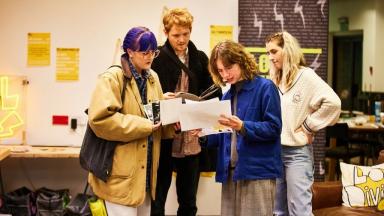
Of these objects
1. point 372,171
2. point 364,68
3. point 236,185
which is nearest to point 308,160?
point 372,171

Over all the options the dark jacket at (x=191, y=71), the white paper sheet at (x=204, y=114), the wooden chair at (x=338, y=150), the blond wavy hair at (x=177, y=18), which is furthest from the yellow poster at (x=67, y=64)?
the wooden chair at (x=338, y=150)

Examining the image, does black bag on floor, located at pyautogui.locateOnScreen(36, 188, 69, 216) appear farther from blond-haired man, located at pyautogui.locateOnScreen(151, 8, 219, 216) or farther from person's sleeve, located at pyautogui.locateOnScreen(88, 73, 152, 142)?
person's sleeve, located at pyautogui.locateOnScreen(88, 73, 152, 142)

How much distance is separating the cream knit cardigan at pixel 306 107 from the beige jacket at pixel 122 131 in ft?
3.50

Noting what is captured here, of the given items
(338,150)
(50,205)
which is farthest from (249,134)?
(338,150)

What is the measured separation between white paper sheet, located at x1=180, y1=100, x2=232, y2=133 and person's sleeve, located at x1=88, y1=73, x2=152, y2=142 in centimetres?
20

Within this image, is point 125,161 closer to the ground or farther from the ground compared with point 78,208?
farther from the ground

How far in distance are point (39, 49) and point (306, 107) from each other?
2.35m

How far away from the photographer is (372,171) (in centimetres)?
325

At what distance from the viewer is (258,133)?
7.22ft

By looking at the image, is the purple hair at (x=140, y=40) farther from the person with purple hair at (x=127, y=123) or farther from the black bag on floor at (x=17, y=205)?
the black bag on floor at (x=17, y=205)

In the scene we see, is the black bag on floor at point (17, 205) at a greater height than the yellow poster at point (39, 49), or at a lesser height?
lesser

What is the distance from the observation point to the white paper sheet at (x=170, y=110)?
2.35 meters

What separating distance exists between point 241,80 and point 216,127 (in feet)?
0.88

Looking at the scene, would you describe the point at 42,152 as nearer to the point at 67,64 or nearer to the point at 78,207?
the point at 78,207
